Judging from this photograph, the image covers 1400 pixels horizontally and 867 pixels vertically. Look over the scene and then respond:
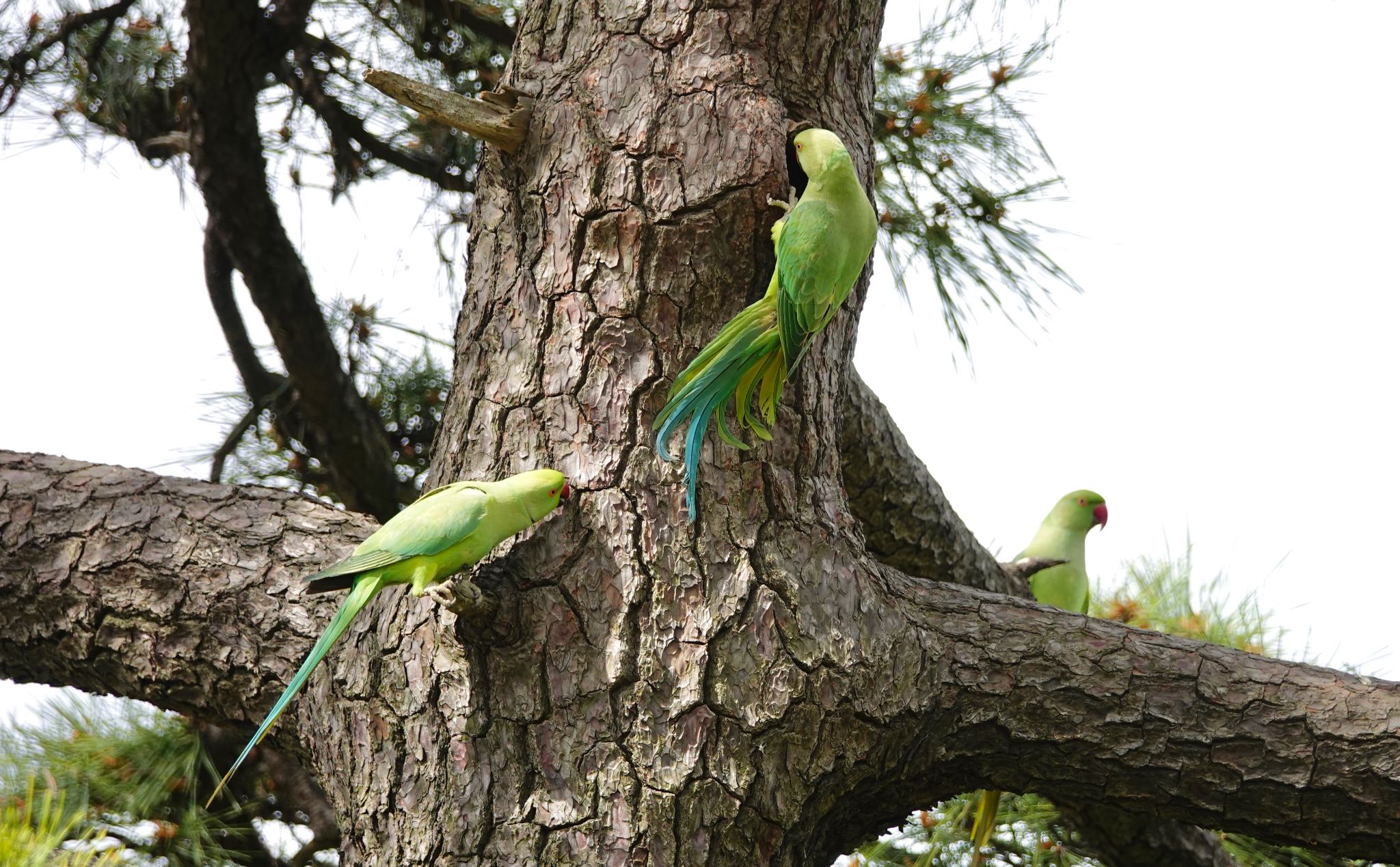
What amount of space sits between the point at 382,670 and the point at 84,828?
1.33 metres

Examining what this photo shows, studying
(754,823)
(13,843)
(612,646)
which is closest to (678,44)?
(612,646)

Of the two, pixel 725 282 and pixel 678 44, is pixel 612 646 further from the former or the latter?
pixel 678 44

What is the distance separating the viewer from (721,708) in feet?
4.81

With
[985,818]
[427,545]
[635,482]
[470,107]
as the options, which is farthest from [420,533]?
[985,818]

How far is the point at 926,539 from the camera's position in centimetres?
263

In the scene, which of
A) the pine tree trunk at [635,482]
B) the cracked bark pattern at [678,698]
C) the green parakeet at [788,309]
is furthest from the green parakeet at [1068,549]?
the green parakeet at [788,309]

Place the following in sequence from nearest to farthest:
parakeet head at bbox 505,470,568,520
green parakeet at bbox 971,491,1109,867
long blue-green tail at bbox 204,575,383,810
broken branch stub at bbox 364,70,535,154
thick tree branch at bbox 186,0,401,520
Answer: long blue-green tail at bbox 204,575,383,810
parakeet head at bbox 505,470,568,520
broken branch stub at bbox 364,70,535,154
thick tree branch at bbox 186,0,401,520
green parakeet at bbox 971,491,1109,867

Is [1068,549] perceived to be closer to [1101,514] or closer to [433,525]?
[1101,514]

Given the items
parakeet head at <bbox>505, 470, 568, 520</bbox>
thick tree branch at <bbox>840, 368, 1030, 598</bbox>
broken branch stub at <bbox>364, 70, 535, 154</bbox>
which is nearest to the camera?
parakeet head at <bbox>505, 470, 568, 520</bbox>

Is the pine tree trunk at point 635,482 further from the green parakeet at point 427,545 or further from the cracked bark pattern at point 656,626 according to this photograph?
the green parakeet at point 427,545

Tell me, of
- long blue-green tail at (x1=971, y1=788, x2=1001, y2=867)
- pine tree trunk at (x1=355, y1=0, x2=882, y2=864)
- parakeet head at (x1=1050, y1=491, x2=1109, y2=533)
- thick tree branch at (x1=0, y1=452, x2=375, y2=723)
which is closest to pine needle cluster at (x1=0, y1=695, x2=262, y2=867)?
thick tree branch at (x1=0, y1=452, x2=375, y2=723)

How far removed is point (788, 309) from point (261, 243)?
1.47m

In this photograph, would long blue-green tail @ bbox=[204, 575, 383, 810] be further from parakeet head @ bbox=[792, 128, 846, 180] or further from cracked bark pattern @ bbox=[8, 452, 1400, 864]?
parakeet head @ bbox=[792, 128, 846, 180]

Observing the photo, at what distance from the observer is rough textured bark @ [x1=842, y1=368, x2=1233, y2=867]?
8.28ft
